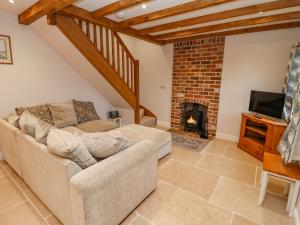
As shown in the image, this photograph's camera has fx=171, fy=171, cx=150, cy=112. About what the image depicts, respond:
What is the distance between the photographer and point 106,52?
3244mm

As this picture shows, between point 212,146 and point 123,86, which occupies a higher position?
point 123,86

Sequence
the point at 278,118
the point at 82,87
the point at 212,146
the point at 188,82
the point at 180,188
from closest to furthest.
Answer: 1. the point at 180,188
2. the point at 278,118
3. the point at 212,146
4. the point at 82,87
5. the point at 188,82

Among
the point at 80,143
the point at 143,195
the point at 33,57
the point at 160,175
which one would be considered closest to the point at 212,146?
the point at 160,175

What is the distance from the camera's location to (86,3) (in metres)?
2.31

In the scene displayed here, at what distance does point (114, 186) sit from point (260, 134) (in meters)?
3.01

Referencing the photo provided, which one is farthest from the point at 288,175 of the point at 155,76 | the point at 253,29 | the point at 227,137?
the point at 155,76

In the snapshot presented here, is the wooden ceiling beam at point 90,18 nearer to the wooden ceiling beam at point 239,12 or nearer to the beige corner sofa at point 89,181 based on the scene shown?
the wooden ceiling beam at point 239,12

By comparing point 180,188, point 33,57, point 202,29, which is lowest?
point 180,188

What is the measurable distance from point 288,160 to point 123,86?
3.01 m

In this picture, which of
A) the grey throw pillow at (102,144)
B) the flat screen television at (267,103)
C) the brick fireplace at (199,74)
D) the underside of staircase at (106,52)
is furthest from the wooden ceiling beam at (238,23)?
the grey throw pillow at (102,144)

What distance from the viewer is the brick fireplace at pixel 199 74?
386 centimetres

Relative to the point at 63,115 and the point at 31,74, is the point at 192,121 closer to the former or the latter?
the point at 63,115

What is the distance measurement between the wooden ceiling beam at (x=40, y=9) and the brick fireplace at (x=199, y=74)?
9.55 ft

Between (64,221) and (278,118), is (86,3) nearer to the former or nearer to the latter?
(64,221)
